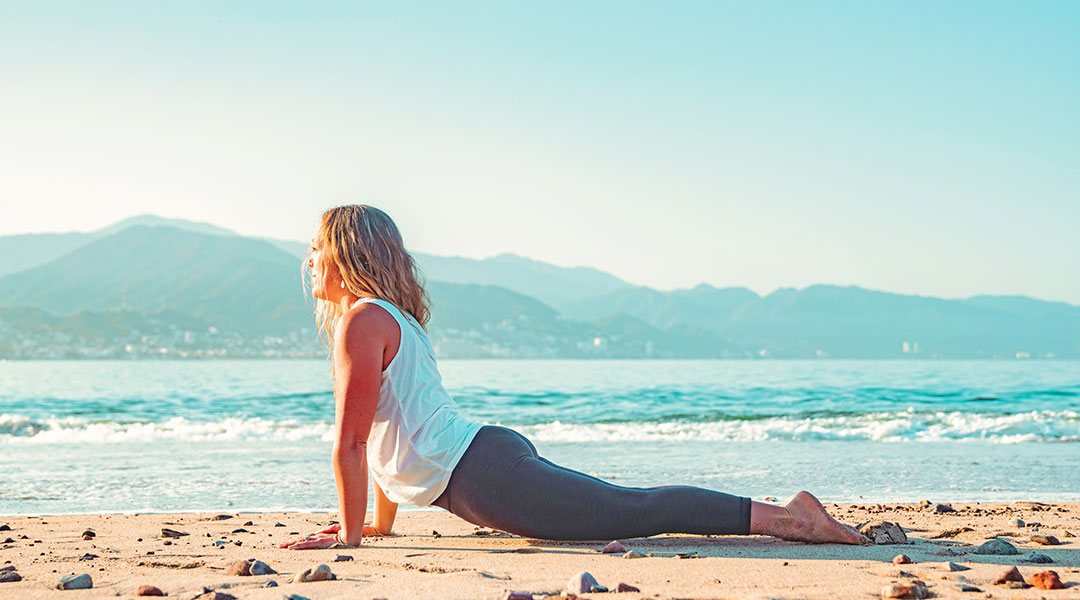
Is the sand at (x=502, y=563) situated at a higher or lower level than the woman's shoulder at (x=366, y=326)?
lower

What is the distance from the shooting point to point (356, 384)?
3.48m

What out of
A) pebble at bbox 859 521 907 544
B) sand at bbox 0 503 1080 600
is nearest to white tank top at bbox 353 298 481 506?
sand at bbox 0 503 1080 600

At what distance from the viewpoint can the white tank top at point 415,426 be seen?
3.56m

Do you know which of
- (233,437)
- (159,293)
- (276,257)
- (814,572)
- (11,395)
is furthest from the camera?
(276,257)

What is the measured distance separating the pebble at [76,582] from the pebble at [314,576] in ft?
2.58

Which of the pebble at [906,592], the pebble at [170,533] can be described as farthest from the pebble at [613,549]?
the pebble at [170,533]

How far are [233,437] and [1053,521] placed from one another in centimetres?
1085

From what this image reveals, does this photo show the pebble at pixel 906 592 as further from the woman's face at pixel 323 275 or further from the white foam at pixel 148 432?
the white foam at pixel 148 432

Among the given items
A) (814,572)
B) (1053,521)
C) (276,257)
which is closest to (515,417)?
(1053,521)

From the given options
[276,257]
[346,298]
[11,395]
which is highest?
[276,257]

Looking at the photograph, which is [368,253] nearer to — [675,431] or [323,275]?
[323,275]

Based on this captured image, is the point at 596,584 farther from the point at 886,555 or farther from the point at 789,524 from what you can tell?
the point at 886,555

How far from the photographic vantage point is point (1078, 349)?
157875 millimetres

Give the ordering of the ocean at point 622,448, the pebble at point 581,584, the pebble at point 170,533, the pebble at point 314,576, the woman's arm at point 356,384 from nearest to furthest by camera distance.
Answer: the pebble at point 581,584, the pebble at point 314,576, the woman's arm at point 356,384, the pebble at point 170,533, the ocean at point 622,448
